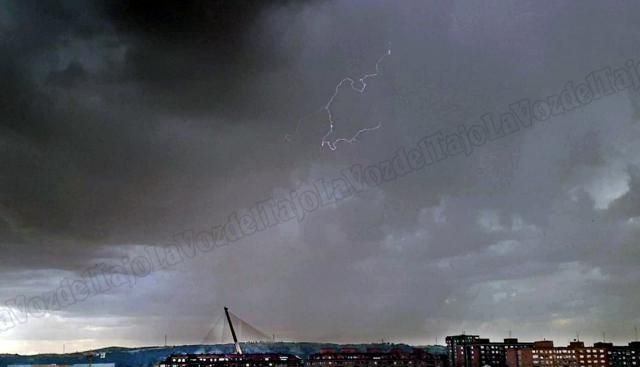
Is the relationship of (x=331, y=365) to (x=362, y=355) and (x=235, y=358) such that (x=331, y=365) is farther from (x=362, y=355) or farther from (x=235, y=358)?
(x=235, y=358)

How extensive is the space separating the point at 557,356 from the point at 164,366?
89.0 m

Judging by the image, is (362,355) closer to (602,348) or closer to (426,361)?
(426,361)

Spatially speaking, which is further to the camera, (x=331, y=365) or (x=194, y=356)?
(x=194, y=356)

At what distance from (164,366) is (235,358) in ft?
56.9

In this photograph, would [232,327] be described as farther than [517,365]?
Yes

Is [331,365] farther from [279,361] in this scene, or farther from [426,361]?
[426,361]

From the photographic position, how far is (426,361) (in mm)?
133875

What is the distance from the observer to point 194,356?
148625 mm

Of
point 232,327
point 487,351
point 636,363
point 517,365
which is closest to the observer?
point 636,363

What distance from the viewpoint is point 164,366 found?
13988cm

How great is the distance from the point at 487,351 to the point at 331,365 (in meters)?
37.3

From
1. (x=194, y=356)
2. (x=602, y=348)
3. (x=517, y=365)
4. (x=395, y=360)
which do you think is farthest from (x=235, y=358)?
(x=602, y=348)

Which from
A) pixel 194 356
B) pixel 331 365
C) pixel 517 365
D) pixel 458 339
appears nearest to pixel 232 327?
pixel 194 356

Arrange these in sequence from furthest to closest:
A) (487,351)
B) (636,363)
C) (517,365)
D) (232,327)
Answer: (232,327), (487,351), (517,365), (636,363)
